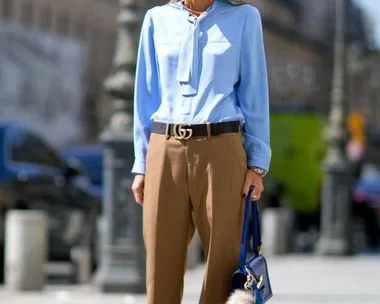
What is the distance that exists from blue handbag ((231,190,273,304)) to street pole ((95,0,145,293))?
287 inches

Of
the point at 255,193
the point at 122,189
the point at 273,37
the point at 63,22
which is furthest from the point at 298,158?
the point at 273,37

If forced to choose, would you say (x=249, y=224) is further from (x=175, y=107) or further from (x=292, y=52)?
(x=292, y=52)

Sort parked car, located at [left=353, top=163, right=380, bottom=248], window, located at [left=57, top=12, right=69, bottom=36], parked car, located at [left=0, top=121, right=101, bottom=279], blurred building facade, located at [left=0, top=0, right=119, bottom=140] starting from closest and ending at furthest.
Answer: parked car, located at [left=0, top=121, right=101, bottom=279] < parked car, located at [left=353, top=163, right=380, bottom=248] < blurred building facade, located at [left=0, top=0, right=119, bottom=140] < window, located at [left=57, top=12, right=69, bottom=36]

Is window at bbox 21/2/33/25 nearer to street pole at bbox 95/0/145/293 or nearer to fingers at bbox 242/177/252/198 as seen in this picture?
street pole at bbox 95/0/145/293

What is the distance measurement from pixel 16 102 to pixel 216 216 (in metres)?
36.2

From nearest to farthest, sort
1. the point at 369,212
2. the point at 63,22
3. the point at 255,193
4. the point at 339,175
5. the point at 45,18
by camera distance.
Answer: the point at 255,193
the point at 339,175
the point at 369,212
the point at 45,18
the point at 63,22

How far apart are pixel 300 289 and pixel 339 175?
10.2 metres

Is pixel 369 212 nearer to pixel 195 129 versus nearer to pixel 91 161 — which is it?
pixel 91 161

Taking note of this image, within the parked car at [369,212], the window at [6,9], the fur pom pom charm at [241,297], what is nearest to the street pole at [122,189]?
the fur pom pom charm at [241,297]

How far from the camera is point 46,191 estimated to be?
17.8 m

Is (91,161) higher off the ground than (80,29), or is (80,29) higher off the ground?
(80,29)

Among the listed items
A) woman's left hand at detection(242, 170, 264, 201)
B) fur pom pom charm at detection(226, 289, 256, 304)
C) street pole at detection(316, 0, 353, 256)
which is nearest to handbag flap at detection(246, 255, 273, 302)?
fur pom pom charm at detection(226, 289, 256, 304)

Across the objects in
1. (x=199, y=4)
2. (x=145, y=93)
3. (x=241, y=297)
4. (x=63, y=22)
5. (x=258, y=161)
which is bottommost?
(x=241, y=297)

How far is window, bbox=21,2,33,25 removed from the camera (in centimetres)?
4809
